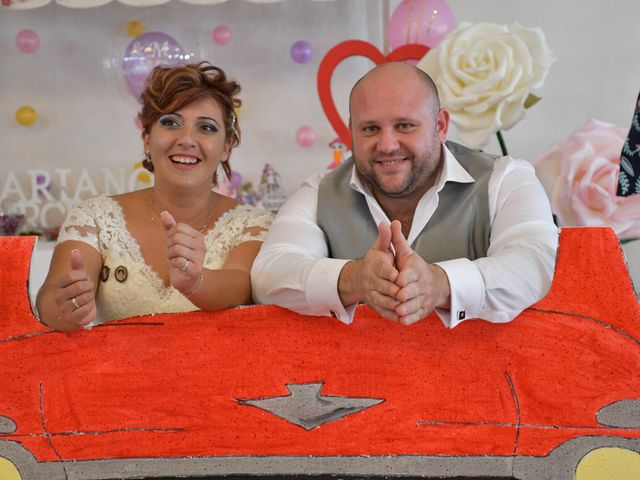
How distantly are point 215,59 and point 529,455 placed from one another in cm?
257

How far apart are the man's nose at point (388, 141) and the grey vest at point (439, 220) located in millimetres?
114

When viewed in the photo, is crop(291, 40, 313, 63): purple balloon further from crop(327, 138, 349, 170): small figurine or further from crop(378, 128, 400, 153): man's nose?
crop(378, 128, 400, 153): man's nose

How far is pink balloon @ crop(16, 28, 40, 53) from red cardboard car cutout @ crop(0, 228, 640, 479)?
2.31 metres

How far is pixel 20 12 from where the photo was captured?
3287 mm

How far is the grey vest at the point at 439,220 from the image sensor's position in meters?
1.39

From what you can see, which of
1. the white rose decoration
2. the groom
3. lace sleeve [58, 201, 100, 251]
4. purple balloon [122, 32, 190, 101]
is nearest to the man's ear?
the groom

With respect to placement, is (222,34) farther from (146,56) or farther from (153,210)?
(153,210)

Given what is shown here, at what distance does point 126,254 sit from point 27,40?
2016mm

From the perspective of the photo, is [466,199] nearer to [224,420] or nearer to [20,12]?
[224,420]

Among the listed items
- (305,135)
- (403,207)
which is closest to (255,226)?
(403,207)

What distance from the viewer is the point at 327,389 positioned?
43.4 inches

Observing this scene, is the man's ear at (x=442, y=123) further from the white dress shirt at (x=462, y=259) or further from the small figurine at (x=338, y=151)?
the small figurine at (x=338, y=151)

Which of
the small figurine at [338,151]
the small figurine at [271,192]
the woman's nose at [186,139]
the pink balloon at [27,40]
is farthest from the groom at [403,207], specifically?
the pink balloon at [27,40]

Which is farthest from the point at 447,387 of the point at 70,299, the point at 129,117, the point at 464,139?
the point at 129,117
